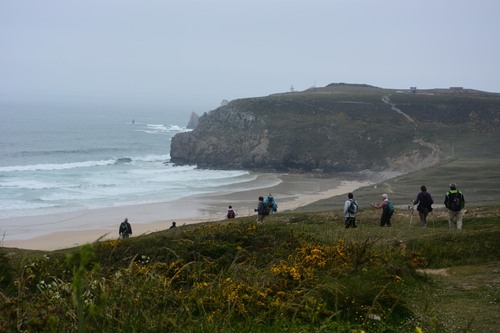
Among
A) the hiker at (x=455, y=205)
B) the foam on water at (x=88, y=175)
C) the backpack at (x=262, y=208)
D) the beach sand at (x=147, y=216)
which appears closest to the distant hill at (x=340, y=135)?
the foam on water at (x=88, y=175)

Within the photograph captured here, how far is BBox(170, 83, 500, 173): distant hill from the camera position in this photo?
73375 millimetres

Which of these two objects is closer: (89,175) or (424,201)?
(424,201)

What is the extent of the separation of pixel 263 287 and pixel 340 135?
2983 inches

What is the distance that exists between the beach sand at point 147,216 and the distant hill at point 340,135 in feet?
56.1

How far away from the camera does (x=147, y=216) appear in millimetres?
41812

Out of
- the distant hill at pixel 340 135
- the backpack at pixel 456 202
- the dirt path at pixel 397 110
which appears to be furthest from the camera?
the dirt path at pixel 397 110

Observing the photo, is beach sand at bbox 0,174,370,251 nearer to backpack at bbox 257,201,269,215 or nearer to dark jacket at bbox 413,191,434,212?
backpack at bbox 257,201,269,215

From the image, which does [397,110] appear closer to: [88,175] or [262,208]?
[88,175]

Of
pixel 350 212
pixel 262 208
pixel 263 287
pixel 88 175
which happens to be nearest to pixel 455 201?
pixel 350 212

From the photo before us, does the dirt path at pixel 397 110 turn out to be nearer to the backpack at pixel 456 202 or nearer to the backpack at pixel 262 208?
the backpack at pixel 262 208

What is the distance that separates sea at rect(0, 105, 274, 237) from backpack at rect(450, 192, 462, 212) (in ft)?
101

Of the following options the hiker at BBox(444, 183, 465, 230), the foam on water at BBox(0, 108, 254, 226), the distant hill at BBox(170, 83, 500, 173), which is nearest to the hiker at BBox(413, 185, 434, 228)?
the hiker at BBox(444, 183, 465, 230)

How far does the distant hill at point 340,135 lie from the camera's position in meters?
73.4

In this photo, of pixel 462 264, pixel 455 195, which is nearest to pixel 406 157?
pixel 455 195
